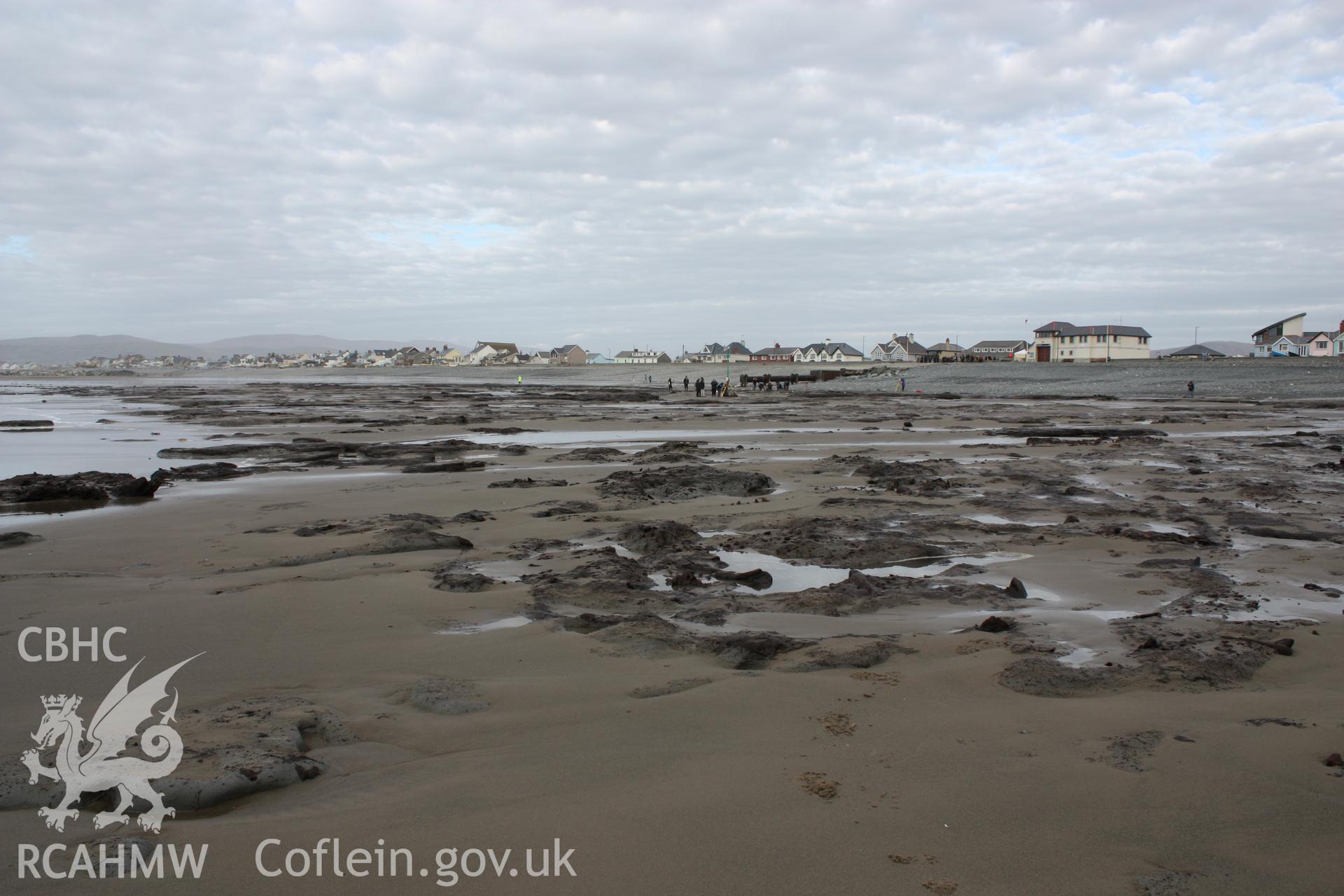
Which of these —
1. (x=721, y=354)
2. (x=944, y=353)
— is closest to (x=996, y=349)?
(x=944, y=353)

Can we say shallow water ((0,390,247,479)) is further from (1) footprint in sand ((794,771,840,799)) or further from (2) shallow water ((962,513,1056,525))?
(1) footprint in sand ((794,771,840,799))

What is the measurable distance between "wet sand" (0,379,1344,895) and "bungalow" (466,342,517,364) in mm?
162803

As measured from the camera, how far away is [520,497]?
10367 millimetres

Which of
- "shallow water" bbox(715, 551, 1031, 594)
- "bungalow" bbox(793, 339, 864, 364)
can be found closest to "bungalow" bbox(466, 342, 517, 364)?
"bungalow" bbox(793, 339, 864, 364)

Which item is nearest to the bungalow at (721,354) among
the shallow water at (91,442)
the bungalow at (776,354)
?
the bungalow at (776,354)

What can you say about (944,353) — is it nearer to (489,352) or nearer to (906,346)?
(906,346)

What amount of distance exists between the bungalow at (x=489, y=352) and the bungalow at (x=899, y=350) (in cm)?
7607

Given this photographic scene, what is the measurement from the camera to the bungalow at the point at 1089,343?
77812 mm

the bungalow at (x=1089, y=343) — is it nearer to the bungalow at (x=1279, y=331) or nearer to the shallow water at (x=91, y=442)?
the bungalow at (x=1279, y=331)

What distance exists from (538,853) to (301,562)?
5.01m

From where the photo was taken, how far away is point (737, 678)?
4.10m

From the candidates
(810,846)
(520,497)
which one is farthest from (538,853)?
(520,497)

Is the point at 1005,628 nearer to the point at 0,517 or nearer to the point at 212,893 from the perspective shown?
the point at 212,893

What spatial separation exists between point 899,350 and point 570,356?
Result: 67092 millimetres
